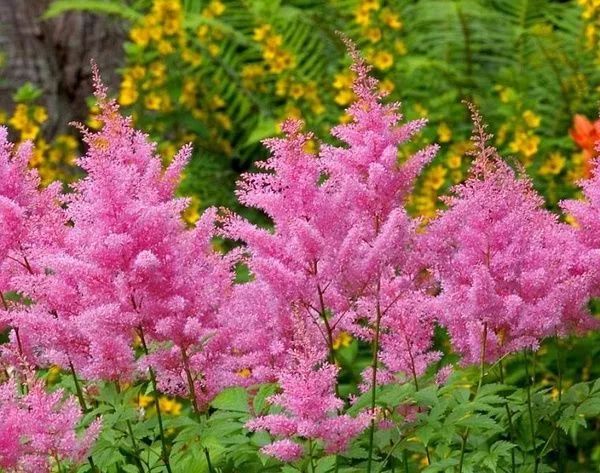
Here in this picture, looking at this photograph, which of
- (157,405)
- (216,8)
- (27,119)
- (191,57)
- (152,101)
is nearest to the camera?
(157,405)

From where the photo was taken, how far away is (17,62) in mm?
9070

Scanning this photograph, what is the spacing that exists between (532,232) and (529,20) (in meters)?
5.72

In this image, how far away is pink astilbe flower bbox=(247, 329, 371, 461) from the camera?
135 inches

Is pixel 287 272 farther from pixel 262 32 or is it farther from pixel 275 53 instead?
pixel 262 32

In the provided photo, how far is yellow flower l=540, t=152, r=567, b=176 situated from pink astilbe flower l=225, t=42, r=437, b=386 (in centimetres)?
382

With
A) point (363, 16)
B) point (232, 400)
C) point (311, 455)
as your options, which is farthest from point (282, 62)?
point (311, 455)

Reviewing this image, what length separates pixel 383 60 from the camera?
8.01m

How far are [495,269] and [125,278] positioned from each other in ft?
3.15

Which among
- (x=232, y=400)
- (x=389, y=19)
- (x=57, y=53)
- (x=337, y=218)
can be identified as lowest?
(x=57, y=53)

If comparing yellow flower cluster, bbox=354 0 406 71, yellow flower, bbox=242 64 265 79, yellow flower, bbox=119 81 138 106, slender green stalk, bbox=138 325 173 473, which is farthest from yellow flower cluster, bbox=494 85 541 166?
slender green stalk, bbox=138 325 173 473

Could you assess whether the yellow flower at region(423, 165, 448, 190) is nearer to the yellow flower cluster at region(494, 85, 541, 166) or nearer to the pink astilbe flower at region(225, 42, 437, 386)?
the yellow flower cluster at region(494, 85, 541, 166)

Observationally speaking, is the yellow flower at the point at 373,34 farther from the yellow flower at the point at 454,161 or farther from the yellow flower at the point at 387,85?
the yellow flower at the point at 454,161

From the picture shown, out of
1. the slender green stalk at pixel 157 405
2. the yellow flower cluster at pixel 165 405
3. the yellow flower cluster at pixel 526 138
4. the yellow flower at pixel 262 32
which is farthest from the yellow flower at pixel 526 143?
the slender green stalk at pixel 157 405

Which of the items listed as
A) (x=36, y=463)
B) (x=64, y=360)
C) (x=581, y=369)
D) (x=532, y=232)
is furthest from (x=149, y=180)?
(x=581, y=369)
